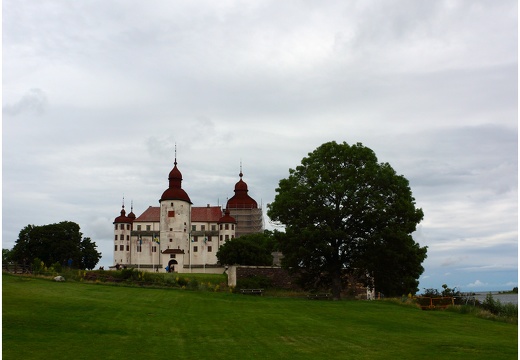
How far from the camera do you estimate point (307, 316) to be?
29.1 metres

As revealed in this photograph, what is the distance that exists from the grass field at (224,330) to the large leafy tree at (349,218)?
308 inches

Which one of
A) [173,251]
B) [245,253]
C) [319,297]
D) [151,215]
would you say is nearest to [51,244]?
[173,251]

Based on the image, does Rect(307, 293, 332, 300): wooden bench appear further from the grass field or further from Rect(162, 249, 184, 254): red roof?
Rect(162, 249, 184, 254): red roof

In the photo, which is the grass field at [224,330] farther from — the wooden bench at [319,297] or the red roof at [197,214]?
the red roof at [197,214]

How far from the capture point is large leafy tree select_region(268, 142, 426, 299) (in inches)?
1699

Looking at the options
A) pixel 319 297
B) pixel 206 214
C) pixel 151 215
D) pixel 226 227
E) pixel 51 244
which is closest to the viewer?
pixel 319 297

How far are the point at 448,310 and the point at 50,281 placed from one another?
92.4ft

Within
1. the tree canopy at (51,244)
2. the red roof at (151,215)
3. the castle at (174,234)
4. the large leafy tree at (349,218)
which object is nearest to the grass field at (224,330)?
the large leafy tree at (349,218)

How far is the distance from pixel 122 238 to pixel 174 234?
1412 centimetres

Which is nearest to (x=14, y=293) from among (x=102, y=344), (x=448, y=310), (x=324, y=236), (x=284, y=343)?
(x=102, y=344)

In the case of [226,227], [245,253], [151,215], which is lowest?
[245,253]

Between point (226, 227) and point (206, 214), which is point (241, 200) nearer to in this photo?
point (206, 214)

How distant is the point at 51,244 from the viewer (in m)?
96.3

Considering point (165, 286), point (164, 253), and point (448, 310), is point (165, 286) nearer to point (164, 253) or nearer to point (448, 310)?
point (448, 310)
